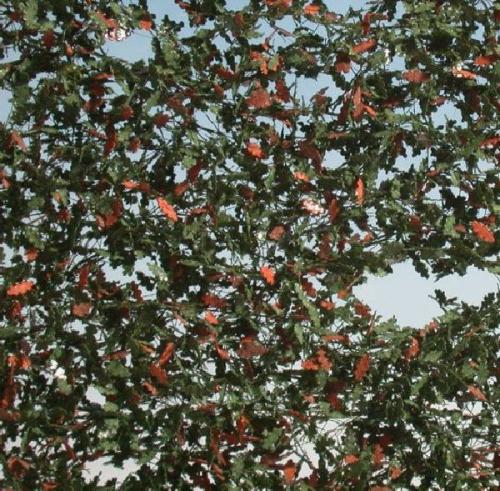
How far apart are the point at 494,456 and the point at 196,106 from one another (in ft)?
5.63

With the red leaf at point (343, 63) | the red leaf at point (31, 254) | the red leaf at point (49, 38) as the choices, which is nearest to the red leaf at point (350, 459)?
the red leaf at point (31, 254)

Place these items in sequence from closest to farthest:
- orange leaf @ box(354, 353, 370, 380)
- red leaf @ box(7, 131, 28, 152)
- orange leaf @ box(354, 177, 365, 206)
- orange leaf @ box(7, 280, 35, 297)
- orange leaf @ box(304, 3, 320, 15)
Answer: orange leaf @ box(7, 280, 35, 297), red leaf @ box(7, 131, 28, 152), orange leaf @ box(354, 353, 370, 380), orange leaf @ box(354, 177, 365, 206), orange leaf @ box(304, 3, 320, 15)

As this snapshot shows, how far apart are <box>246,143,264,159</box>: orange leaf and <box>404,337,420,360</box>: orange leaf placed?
2.88ft

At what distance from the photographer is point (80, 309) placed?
288 centimetres

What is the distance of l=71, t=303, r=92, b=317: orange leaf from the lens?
2875 mm

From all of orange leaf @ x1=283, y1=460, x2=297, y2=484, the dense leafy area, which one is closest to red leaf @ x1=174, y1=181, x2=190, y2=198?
the dense leafy area

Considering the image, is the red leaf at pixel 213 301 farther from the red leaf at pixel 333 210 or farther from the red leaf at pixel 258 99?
the red leaf at pixel 258 99

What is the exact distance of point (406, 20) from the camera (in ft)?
11.3

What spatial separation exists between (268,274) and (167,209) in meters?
0.41

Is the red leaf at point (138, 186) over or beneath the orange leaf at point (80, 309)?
over

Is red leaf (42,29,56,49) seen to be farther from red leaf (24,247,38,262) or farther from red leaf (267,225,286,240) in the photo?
red leaf (267,225,286,240)

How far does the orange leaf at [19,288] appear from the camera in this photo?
2.83m

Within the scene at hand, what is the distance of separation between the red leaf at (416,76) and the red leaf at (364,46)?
Answer: 17 cm

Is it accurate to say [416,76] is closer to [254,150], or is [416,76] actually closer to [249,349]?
[254,150]
